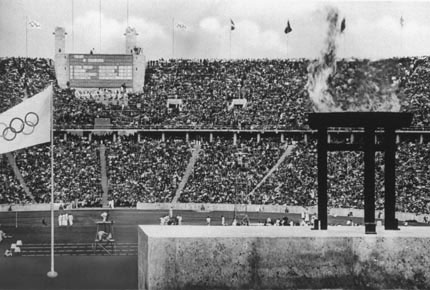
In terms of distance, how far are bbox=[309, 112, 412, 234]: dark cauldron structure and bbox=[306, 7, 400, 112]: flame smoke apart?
103cm

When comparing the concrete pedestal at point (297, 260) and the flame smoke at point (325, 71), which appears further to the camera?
the flame smoke at point (325, 71)

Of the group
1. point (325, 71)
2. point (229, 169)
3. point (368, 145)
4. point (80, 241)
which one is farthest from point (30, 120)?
point (229, 169)

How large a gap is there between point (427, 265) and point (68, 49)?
4282 centimetres

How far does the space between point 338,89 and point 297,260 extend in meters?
3.63

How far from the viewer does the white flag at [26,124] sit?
50.4 feet

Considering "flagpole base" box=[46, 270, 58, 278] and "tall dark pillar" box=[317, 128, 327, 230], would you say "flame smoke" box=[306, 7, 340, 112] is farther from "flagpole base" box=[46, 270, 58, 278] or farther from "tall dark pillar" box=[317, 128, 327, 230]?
"flagpole base" box=[46, 270, 58, 278]

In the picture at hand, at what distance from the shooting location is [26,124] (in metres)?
15.6

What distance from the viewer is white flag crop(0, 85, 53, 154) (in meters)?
15.4

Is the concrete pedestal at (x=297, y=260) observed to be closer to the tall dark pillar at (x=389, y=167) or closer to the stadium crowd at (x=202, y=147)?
the tall dark pillar at (x=389, y=167)

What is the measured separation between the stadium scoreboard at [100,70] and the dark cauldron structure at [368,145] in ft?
122

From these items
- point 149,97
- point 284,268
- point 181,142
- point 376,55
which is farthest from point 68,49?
point 284,268

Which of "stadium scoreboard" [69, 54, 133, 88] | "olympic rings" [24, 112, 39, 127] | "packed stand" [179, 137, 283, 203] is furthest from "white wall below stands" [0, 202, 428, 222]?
"olympic rings" [24, 112, 39, 127]

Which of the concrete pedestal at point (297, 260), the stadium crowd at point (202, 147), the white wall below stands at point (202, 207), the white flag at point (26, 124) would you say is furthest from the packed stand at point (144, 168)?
the concrete pedestal at point (297, 260)

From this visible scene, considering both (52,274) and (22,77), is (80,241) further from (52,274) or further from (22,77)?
(22,77)
